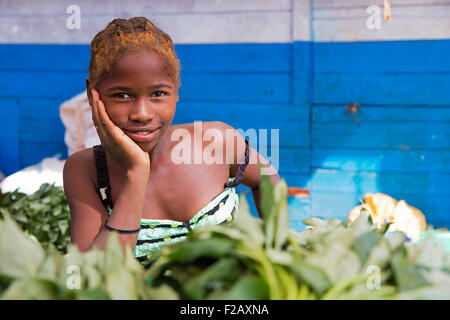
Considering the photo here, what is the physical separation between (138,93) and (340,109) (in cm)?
302

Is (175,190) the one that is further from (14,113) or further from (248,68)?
(14,113)

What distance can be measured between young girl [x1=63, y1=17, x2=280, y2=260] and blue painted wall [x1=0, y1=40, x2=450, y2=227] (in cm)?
232

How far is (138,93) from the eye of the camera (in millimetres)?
1470

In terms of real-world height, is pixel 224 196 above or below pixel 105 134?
below


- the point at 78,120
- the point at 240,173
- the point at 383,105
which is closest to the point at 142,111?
the point at 240,173

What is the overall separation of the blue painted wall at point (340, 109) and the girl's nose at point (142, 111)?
2895mm

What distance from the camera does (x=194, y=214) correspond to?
182 cm

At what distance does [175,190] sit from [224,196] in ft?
0.65

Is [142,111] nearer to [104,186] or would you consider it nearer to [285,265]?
[104,186]

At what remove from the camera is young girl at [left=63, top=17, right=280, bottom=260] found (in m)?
1.47

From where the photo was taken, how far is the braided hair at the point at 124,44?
1491 millimetres
